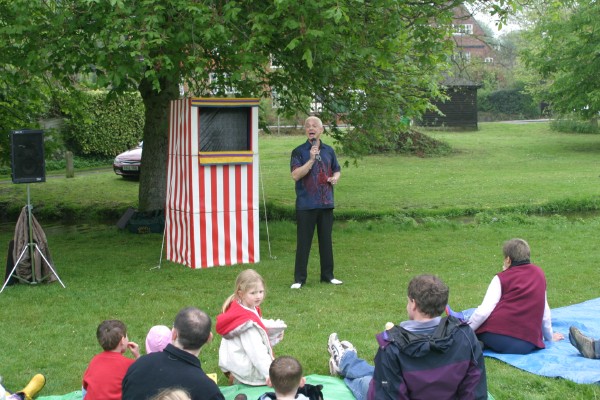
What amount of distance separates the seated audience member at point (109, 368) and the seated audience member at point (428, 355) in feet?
5.46

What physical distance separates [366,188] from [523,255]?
49.2 feet

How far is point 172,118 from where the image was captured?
36.4 feet

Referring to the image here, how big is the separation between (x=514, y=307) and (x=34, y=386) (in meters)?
3.85

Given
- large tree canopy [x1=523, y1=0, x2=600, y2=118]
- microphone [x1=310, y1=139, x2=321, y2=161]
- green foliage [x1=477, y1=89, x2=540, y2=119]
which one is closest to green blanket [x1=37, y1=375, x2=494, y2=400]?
microphone [x1=310, y1=139, x2=321, y2=161]

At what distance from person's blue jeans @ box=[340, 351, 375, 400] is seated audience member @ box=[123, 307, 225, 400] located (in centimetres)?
160

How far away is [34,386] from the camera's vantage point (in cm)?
588

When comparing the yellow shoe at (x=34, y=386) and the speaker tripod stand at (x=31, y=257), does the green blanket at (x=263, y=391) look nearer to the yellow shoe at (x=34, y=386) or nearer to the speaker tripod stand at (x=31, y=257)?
the yellow shoe at (x=34, y=386)

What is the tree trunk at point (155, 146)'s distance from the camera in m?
14.1

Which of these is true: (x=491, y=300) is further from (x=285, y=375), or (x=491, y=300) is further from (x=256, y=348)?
(x=285, y=375)

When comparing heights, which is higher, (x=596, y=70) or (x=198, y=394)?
(x=596, y=70)

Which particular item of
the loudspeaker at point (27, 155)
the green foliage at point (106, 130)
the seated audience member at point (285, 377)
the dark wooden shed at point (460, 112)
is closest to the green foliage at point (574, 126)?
the dark wooden shed at point (460, 112)

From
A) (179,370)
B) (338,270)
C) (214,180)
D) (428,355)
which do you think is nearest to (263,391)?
(179,370)

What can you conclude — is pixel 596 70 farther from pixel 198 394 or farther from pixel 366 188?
pixel 198 394

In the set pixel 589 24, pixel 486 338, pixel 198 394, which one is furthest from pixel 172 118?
pixel 589 24
